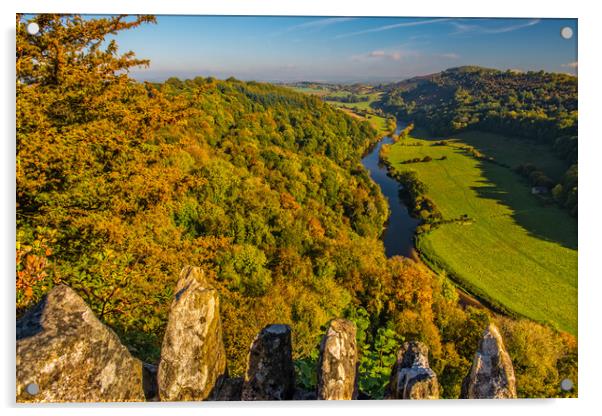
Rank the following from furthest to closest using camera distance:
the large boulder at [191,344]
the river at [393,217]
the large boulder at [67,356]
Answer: the river at [393,217] → the large boulder at [191,344] → the large boulder at [67,356]

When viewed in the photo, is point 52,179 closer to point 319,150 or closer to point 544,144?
point 319,150

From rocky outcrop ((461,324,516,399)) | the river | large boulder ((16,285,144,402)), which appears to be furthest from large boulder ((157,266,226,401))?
the river

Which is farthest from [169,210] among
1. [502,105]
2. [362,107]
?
[502,105]

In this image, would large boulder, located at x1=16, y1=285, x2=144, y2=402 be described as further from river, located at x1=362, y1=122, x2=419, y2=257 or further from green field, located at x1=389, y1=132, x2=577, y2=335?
green field, located at x1=389, y1=132, x2=577, y2=335

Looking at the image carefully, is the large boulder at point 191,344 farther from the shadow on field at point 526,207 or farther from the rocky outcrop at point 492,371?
the shadow on field at point 526,207

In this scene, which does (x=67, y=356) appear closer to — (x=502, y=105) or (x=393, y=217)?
(x=393, y=217)

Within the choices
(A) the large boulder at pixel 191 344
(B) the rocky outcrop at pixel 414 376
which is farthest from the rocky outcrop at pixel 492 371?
(A) the large boulder at pixel 191 344

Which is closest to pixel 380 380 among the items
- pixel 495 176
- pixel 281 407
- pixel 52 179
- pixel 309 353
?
pixel 309 353
